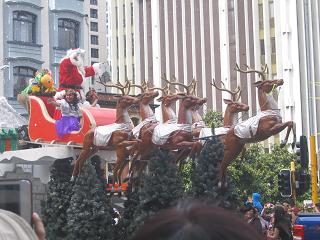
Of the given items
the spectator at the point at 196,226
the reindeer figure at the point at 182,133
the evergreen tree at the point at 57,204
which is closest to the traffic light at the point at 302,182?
the reindeer figure at the point at 182,133

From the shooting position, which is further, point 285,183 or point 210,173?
point 210,173

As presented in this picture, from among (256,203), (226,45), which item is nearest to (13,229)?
(256,203)

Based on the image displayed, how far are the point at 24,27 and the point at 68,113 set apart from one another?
546 inches

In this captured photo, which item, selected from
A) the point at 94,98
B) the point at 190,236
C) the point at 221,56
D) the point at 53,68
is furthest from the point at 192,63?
the point at 190,236

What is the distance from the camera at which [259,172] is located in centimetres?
3872

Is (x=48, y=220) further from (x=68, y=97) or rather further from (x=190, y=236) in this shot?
(x=190, y=236)

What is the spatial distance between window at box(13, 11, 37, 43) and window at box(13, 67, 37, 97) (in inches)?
51.5

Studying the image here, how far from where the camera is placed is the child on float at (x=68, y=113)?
70.4 ft

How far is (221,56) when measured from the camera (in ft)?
210

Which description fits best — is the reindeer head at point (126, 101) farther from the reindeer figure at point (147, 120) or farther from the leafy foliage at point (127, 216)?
the leafy foliage at point (127, 216)

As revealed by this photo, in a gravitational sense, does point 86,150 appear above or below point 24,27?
below

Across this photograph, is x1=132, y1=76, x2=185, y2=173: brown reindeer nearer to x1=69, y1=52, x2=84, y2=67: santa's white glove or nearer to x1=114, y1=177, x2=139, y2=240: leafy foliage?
x1=114, y1=177, x2=139, y2=240: leafy foliage

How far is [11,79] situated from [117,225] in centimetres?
1503

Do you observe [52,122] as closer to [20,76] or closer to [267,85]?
[267,85]
